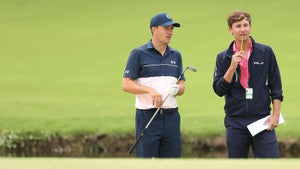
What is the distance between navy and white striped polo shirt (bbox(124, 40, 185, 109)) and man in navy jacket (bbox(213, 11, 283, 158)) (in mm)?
611

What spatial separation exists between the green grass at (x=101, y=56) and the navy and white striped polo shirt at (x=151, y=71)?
623cm

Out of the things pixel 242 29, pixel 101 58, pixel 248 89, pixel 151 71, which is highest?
pixel 101 58

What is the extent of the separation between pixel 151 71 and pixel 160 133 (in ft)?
1.95

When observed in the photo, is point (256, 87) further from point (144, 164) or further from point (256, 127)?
point (144, 164)

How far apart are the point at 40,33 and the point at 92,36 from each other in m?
1.76

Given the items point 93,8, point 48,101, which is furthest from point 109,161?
point 93,8

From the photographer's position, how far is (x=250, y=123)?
9.66m

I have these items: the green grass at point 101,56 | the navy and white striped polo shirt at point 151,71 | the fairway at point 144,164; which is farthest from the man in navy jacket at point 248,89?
the green grass at point 101,56

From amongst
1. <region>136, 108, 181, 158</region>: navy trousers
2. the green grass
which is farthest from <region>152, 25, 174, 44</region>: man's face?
the green grass

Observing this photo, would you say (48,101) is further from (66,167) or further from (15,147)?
(66,167)

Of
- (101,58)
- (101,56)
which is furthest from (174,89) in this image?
(101,56)

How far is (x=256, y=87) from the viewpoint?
9.62 meters

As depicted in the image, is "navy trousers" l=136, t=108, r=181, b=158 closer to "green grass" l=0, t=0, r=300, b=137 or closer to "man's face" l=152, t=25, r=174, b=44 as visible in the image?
"man's face" l=152, t=25, r=174, b=44

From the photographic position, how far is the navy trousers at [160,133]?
10.2 meters
